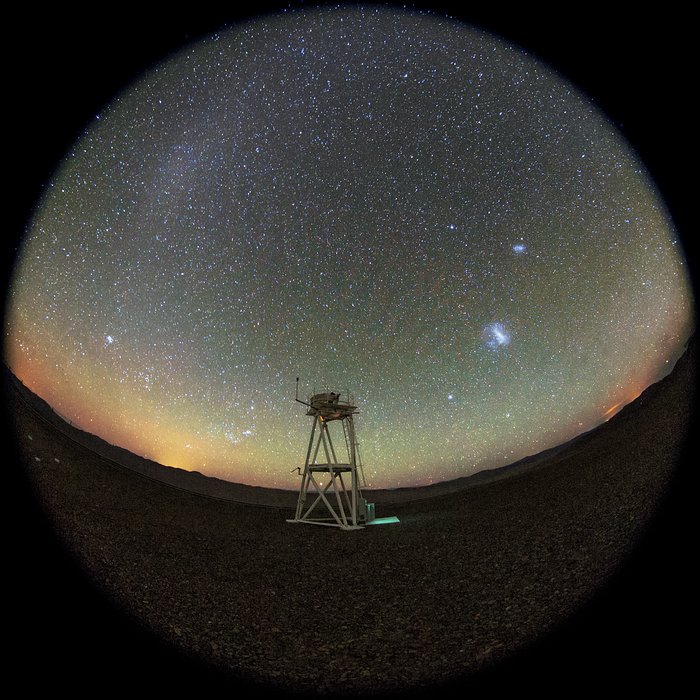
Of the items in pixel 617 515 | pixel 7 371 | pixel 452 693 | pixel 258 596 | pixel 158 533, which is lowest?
pixel 158 533

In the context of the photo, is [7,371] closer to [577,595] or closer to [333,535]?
[577,595]

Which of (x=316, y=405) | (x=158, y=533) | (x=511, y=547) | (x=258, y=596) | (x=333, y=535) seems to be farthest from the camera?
(x=316, y=405)

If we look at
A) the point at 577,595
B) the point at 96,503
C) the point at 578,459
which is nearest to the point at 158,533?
the point at 96,503

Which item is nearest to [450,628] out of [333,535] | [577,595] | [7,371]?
[577,595]

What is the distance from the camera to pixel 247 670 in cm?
504

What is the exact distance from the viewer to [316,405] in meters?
21.4

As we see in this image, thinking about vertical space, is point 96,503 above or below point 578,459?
below

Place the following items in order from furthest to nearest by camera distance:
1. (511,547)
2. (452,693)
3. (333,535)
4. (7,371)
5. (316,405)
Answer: (316,405)
(333,535)
(511,547)
(7,371)
(452,693)

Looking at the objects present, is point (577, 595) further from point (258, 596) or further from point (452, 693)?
point (258, 596)

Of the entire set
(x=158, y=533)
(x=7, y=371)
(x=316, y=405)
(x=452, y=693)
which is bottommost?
(x=158, y=533)

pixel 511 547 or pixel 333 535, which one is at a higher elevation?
pixel 511 547

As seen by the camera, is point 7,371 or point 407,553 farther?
point 407,553

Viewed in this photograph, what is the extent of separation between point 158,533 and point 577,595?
15.9 m

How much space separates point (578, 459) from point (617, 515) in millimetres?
16672
